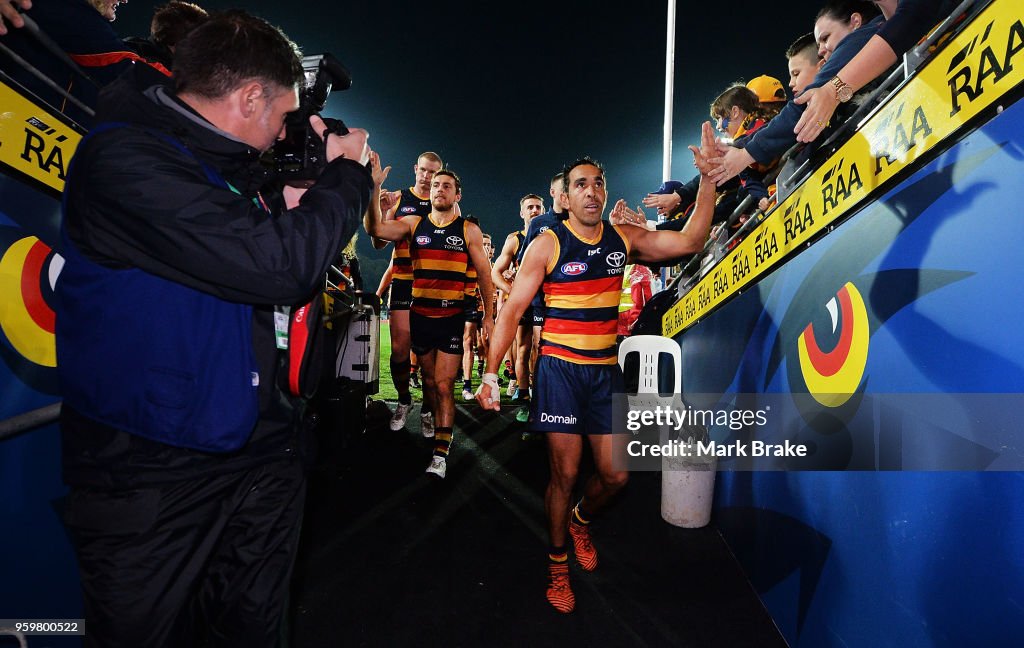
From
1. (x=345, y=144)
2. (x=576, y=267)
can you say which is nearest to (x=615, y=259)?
(x=576, y=267)

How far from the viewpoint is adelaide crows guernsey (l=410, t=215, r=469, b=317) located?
532 cm

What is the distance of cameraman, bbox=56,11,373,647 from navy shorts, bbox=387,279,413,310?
4.44 m

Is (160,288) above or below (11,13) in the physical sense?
below

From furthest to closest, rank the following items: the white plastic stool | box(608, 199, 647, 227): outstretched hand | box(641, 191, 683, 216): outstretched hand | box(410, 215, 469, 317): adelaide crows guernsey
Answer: box(410, 215, 469, 317): adelaide crows guernsey → box(641, 191, 683, 216): outstretched hand → box(608, 199, 647, 227): outstretched hand → the white plastic stool

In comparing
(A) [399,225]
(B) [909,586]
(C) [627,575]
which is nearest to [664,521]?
(C) [627,575]

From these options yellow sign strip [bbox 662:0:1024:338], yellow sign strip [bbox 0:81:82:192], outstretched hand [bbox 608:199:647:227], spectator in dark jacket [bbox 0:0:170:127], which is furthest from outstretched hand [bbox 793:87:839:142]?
yellow sign strip [bbox 0:81:82:192]

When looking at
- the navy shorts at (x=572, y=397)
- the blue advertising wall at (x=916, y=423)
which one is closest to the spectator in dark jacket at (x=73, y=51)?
the navy shorts at (x=572, y=397)

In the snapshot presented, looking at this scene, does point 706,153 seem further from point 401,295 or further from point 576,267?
point 401,295

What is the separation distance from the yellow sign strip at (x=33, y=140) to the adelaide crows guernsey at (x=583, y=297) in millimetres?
2320

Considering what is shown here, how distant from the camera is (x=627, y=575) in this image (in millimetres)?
2902

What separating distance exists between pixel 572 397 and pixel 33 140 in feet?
8.57

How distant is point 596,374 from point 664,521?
4.63 feet

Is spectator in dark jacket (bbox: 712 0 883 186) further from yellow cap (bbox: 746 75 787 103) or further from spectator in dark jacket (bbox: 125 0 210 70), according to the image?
spectator in dark jacket (bbox: 125 0 210 70)

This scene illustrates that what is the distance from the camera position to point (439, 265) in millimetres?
5352
